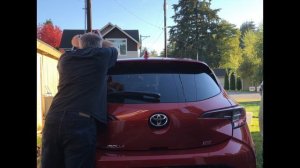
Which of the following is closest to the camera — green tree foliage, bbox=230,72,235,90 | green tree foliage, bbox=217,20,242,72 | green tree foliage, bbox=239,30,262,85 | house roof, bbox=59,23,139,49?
house roof, bbox=59,23,139,49

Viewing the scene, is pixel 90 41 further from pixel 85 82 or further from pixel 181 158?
pixel 181 158

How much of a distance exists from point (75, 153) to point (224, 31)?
2372 inches

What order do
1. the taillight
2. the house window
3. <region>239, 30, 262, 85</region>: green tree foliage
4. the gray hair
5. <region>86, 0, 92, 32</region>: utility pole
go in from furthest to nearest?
<region>239, 30, 262, 85</region>: green tree foliage
the house window
<region>86, 0, 92, 32</region>: utility pole
the gray hair
the taillight

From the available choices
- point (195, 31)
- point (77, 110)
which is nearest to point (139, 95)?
point (77, 110)

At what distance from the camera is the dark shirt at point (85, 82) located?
142 inches

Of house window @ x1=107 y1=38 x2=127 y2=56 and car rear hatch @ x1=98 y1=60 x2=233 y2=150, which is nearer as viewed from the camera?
car rear hatch @ x1=98 y1=60 x2=233 y2=150

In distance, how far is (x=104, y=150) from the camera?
364cm

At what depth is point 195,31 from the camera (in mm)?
59625

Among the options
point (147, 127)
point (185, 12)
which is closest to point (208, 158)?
point (147, 127)

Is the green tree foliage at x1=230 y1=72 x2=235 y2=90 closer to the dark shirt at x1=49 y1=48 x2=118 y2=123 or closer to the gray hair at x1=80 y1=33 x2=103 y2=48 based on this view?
the gray hair at x1=80 y1=33 x2=103 y2=48

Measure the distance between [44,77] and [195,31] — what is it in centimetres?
4247

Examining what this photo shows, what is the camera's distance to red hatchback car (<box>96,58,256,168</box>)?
3561 mm

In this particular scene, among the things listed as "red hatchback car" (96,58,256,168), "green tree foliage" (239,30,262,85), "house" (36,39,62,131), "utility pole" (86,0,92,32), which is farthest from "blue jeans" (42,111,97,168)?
"green tree foliage" (239,30,262,85)

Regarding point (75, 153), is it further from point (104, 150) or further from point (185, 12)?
point (185, 12)
